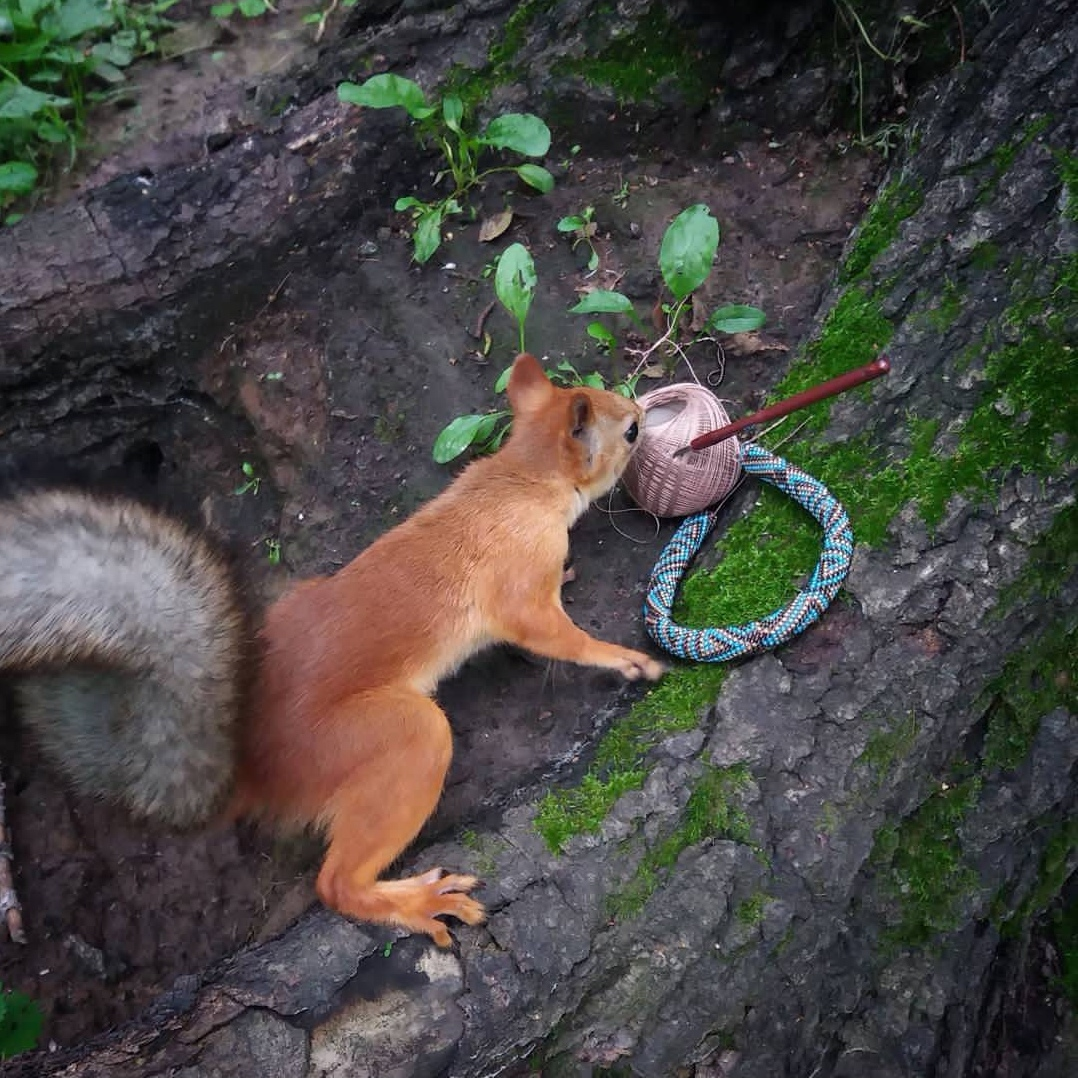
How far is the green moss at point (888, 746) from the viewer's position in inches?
100.0

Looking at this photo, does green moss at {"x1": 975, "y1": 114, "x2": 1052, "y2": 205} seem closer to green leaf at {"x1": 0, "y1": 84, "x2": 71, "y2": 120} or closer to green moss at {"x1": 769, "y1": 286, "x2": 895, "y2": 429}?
green moss at {"x1": 769, "y1": 286, "x2": 895, "y2": 429}

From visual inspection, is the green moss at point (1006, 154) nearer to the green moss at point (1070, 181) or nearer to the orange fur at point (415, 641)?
the green moss at point (1070, 181)

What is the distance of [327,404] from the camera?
4207 mm

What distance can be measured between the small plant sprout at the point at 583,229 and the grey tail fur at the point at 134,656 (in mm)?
2357

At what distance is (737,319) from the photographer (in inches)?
147

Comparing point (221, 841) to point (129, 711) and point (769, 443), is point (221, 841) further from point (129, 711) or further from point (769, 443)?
point (769, 443)

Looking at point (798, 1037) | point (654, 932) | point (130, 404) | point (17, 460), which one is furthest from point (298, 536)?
point (798, 1037)

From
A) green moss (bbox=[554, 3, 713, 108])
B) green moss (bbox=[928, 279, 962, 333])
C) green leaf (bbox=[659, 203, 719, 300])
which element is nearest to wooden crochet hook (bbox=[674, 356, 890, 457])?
green moss (bbox=[928, 279, 962, 333])

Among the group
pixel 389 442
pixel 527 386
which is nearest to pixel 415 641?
pixel 527 386

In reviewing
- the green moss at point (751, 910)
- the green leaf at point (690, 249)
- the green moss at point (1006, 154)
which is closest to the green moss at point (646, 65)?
the green leaf at point (690, 249)

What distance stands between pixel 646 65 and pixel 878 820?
3.43 meters

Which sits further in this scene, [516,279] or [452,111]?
[452,111]

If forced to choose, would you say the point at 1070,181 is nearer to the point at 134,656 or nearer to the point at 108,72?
the point at 134,656

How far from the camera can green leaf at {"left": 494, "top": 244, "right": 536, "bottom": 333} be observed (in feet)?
12.5
